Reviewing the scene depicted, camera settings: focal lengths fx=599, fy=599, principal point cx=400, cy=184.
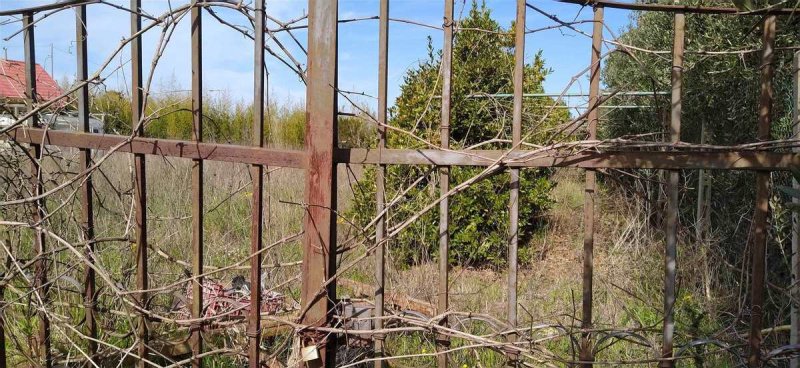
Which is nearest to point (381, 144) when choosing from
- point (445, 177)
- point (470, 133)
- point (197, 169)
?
point (445, 177)

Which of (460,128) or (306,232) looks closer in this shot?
(306,232)

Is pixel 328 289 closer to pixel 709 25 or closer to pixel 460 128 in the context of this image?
pixel 460 128

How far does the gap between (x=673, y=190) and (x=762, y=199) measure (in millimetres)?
212

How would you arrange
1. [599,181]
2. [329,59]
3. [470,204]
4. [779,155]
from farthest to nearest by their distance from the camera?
[599,181] < [470,204] < [329,59] < [779,155]

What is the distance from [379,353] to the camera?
1.73 meters

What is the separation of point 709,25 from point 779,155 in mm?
3918

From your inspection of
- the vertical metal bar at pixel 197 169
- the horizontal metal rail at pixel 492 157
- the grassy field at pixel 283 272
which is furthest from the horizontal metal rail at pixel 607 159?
the vertical metal bar at pixel 197 169

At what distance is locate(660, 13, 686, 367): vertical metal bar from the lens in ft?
4.94

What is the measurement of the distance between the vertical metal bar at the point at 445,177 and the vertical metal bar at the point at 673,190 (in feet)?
1.85

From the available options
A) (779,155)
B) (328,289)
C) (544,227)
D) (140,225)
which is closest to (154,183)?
(544,227)

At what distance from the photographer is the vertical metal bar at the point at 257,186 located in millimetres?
1700

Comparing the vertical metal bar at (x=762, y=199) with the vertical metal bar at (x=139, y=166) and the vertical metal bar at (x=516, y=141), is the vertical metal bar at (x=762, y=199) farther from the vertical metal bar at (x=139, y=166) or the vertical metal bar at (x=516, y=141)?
the vertical metal bar at (x=139, y=166)

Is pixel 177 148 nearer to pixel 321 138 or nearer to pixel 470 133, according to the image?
pixel 321 138

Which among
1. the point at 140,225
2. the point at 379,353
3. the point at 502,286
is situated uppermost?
the point at 140,225
